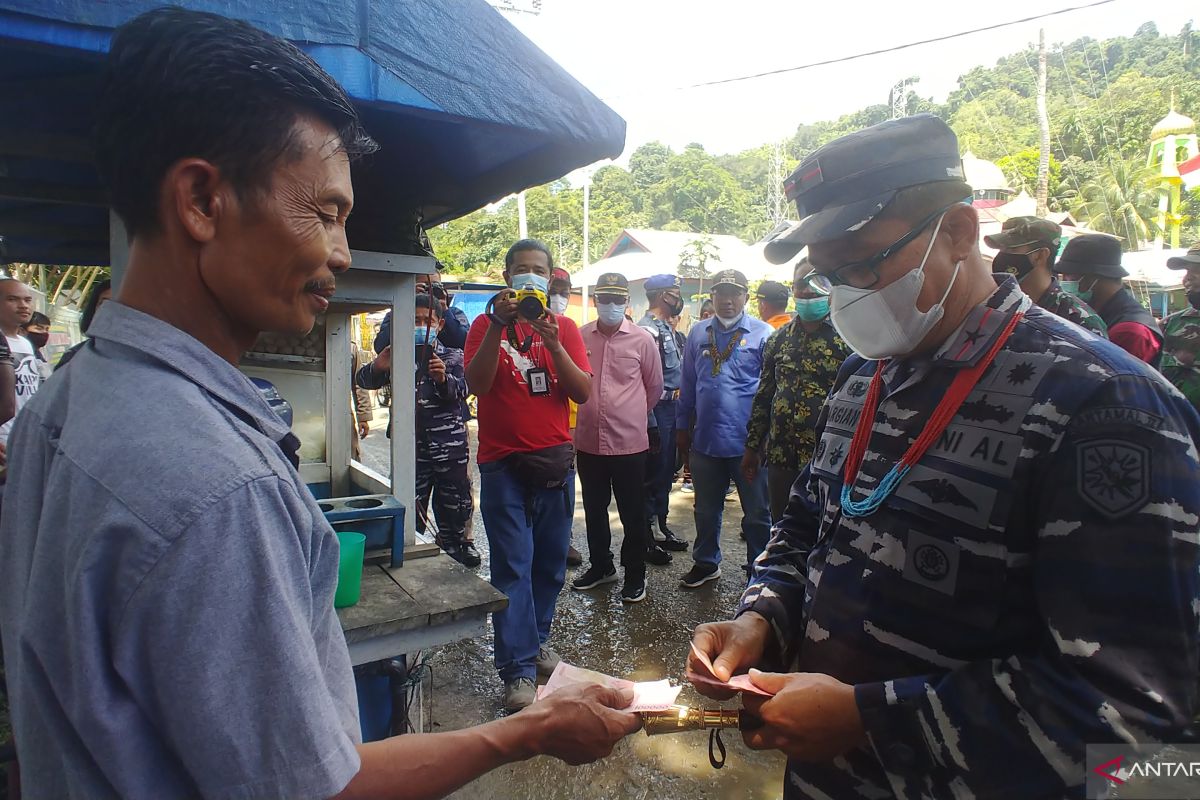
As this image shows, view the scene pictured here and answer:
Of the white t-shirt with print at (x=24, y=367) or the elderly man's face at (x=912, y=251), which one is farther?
the white t-shirt with print at (x=24, y=367)

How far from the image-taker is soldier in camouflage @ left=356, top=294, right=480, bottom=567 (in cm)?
465

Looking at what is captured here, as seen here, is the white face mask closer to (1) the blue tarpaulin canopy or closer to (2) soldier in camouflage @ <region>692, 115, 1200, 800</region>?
(2) soldier in camouflage @ <region>692, 115, 1200, 800</region>

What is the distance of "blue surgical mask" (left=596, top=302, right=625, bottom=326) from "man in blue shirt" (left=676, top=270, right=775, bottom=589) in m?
0.69

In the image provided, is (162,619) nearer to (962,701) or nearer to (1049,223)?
(962,701)

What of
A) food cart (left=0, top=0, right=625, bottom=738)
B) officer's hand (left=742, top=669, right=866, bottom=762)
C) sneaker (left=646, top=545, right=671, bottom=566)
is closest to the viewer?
officer's hand (left=742, top=669, right=866, bottom=762)

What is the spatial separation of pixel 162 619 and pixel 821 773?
50.6 inches

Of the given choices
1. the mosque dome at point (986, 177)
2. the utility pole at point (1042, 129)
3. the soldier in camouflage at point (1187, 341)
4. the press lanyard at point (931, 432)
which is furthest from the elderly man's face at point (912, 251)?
the mosque dome at point (986, 177)

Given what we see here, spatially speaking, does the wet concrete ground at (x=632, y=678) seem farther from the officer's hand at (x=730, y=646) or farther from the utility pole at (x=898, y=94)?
the utility pole at (x=898, y=94)

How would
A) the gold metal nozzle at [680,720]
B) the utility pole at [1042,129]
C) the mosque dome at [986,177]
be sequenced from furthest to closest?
the mosque dome at [986,177]
the utility pole at [1042,129]
the gold metal nozzle at [680,720]

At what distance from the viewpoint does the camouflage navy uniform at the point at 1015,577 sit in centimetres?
93

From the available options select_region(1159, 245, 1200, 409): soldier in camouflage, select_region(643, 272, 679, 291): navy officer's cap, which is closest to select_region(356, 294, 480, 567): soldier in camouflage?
select_region(643, 272, 679, 291): navy officer's cap

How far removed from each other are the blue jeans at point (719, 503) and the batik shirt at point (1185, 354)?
2996 millimetres

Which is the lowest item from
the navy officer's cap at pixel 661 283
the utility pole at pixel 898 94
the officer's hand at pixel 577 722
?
the officer's hand at pixel 577 722

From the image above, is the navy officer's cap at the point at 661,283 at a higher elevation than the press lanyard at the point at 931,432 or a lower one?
higher
